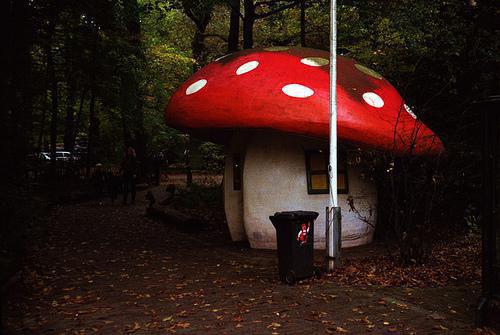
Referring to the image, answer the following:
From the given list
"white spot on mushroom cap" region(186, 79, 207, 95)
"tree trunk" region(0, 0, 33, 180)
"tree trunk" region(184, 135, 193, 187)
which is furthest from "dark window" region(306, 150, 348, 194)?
"tree trunk" region(184, 135, 193, 187)

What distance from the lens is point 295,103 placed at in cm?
904

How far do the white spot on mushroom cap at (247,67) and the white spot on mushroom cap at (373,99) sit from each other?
6.94 ft

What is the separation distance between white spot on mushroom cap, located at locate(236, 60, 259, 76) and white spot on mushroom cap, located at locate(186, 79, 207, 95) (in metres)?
0.69

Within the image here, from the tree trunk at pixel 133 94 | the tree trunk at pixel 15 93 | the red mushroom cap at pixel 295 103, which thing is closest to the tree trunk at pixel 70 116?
the tree trunk at pixel 133 94

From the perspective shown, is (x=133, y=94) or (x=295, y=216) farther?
(x=133, y=94)

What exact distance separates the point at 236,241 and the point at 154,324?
606 centimetres

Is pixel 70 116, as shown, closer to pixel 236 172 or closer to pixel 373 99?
pixel 236 172

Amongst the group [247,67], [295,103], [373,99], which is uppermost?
[247,67]

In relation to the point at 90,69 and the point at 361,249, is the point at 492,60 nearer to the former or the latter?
the point at 361,249

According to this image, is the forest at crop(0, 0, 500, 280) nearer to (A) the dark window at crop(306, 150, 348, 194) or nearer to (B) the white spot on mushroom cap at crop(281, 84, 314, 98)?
(A) the dark window at crop(306, 150, 348, 194)

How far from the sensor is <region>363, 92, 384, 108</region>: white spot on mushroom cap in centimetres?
955

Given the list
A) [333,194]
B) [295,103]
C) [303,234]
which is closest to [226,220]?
[295,103]

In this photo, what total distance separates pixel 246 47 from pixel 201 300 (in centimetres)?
1134

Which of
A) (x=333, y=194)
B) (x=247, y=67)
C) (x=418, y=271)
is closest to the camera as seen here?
(x=418, y=271)
